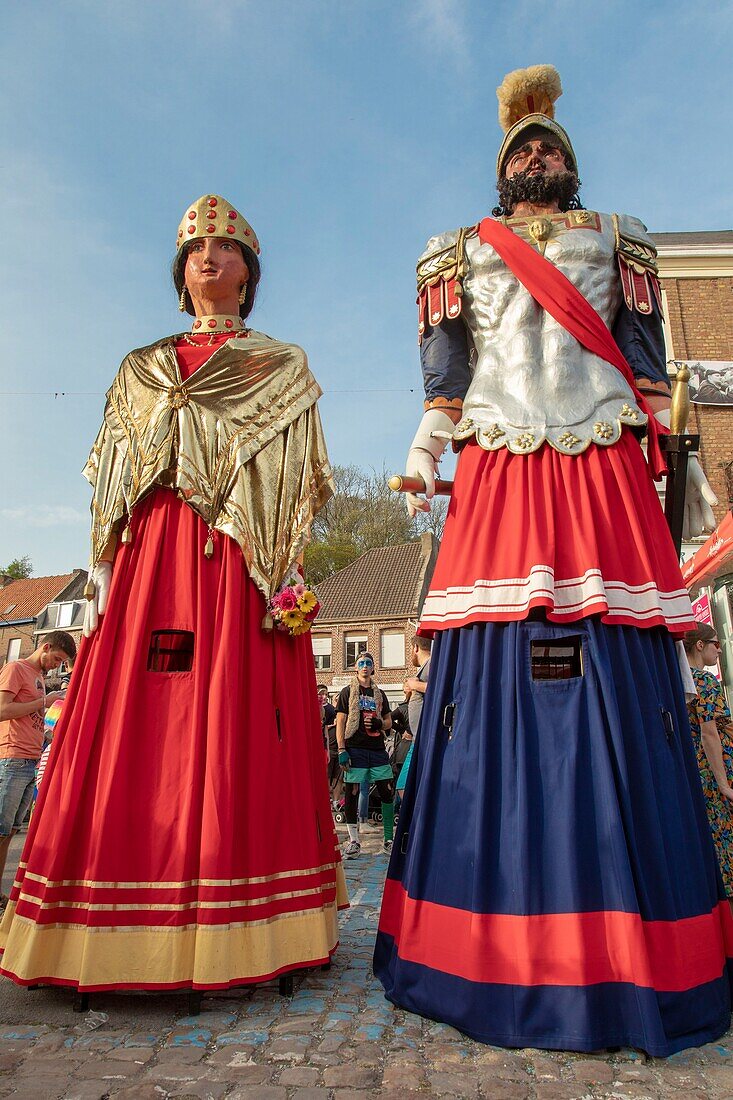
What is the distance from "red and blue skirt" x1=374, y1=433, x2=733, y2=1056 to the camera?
7.86 ft

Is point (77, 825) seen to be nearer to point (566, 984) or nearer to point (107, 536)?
point (107, 536)

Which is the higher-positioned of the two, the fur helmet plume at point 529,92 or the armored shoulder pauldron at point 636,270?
the fur helmet plume at point 529,92

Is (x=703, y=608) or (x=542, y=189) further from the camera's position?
(x=703, y=608)

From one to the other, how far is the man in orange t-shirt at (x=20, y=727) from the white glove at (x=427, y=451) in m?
3.02

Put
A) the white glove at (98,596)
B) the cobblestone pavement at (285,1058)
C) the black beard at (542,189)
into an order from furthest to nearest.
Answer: the black beard at (542,189)
the white glove at (98,596)
the cobblestone pavement at (285,1058)

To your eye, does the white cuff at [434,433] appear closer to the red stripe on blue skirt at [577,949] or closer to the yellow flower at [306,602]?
the yellow flower at [306,602]

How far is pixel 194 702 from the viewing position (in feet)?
9.94

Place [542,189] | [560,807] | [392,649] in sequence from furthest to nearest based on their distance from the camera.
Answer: [392,649], [542,189], [560,807]

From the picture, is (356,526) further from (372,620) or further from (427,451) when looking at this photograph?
(427,451)

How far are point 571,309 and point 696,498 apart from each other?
99 cm

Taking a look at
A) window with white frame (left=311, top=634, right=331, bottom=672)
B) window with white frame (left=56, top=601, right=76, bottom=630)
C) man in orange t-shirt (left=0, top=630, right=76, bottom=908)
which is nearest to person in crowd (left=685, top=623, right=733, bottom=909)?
man in orange t-shirt (left=0, top=630, right=76, bottom=908)

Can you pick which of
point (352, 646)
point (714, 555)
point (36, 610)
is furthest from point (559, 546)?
point (36, 610)

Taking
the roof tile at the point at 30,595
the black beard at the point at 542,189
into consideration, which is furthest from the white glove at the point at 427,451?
the roof tile at the point at 30,595

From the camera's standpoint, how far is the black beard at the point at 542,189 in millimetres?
3680
